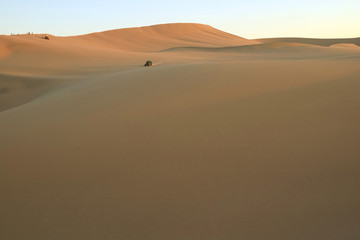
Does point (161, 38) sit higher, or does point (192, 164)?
point (161, 38)

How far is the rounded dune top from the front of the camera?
112ft

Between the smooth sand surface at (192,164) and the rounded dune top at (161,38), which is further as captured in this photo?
the rounded dune top at (161,38)

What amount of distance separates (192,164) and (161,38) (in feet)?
127

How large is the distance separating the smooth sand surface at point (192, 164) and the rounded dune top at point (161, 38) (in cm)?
2904

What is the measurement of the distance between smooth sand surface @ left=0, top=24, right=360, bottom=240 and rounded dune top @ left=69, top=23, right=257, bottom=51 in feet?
95.3

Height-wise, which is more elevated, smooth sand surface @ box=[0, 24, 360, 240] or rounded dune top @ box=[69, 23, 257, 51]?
rounded dune top @ box=[69, 23, 257, 51]

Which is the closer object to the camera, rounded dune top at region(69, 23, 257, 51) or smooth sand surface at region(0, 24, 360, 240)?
smooth sand surface at region(0, 24, 360, 240)

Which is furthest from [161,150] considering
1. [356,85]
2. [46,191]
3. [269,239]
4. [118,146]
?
[356,85]

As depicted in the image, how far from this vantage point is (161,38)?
39656 millimetres

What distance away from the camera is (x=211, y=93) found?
409 centimetres

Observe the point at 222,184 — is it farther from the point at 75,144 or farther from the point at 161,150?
the point at 75,144

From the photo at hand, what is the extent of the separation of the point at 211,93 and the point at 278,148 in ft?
5.65

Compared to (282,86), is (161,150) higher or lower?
lower

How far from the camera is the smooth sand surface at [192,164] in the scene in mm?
1851
